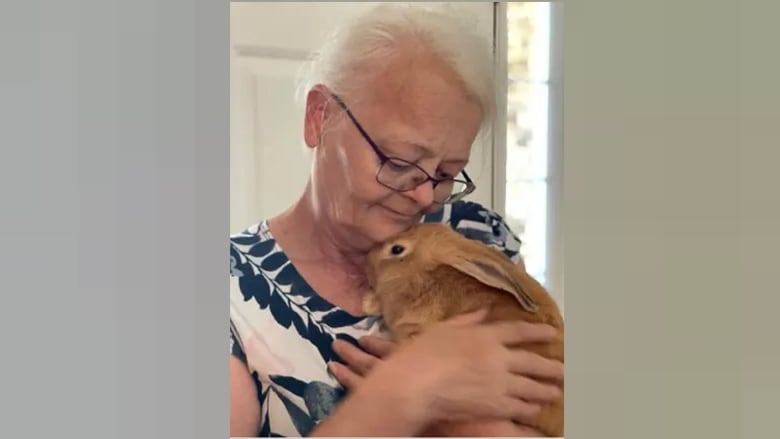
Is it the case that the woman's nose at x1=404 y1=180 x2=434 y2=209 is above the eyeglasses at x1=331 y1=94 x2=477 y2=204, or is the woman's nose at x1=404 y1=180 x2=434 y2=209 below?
below

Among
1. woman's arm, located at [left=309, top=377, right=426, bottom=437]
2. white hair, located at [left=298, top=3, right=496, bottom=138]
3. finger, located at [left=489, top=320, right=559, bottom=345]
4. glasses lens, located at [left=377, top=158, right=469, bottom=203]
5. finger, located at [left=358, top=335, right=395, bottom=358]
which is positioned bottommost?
woman's arm, located at [left=309, top=377, right=426, bottom=437]

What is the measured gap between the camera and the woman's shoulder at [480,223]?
1.08m

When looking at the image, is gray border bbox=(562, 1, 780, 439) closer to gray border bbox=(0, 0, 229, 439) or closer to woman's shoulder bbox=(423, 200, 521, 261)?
woman's shoulder bbox=(423, 200, 521, 261)

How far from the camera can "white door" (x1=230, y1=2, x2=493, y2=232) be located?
1056 mm

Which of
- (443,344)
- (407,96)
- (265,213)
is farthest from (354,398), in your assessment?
(407,96)

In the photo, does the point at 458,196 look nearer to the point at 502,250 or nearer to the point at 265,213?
the point at 502,250

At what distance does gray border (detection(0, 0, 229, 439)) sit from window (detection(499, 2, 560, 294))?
416mm

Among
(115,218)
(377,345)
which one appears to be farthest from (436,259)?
(115,218)

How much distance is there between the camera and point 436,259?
1.07 metres

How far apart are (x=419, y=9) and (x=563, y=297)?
0.47 meters

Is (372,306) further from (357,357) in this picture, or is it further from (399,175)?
(399,175)

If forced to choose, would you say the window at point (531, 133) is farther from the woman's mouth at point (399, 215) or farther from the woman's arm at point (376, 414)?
the woman's arm at point (376, 414)

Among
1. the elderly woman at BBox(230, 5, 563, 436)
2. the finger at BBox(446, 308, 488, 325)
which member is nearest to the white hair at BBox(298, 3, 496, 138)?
the elderly woman at BBox(230, 5, 563, 436)

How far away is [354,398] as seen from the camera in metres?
1.04
